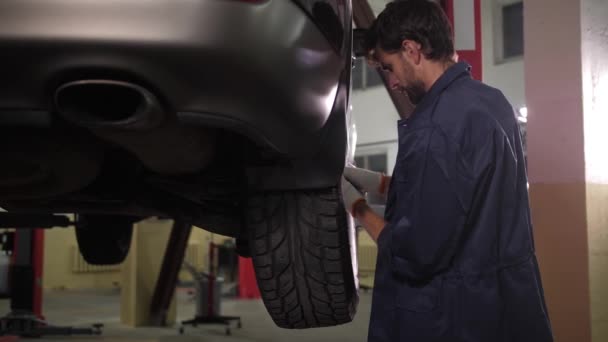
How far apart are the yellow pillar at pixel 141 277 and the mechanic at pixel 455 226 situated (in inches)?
164

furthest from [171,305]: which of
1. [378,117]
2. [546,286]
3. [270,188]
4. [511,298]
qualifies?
[378,117]

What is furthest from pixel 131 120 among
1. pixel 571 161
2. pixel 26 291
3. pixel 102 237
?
pixel 26 291

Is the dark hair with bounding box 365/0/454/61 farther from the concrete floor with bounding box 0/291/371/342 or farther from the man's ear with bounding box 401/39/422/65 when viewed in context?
the concrete floor with bounding box 0/291/371/342

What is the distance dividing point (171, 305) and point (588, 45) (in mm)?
3745

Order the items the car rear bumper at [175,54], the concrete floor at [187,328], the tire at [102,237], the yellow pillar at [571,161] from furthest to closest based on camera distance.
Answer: the concrete floor at [187,328] < the yellow pillar at [571,161] < the tire at [102,237] < the car rear bumper at [175,54]

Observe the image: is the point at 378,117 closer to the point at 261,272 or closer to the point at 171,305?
the point at 171,305

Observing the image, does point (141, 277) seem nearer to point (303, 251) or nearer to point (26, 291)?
point (26, 291)

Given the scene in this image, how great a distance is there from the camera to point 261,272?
1599 mm

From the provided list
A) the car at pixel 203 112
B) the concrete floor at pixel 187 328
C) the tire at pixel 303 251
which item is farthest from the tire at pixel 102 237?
the concrete floor at pixel 187 328

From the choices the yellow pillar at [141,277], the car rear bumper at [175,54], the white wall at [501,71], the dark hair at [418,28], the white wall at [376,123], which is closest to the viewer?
the car rear bumper at [175,54]

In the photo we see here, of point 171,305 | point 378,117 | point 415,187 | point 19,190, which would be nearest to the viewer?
point 415,187

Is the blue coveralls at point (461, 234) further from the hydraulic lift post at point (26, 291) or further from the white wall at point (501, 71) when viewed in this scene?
the white wall at point (501, 71)

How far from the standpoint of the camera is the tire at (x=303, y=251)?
150 cm

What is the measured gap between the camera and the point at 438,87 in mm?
1233
